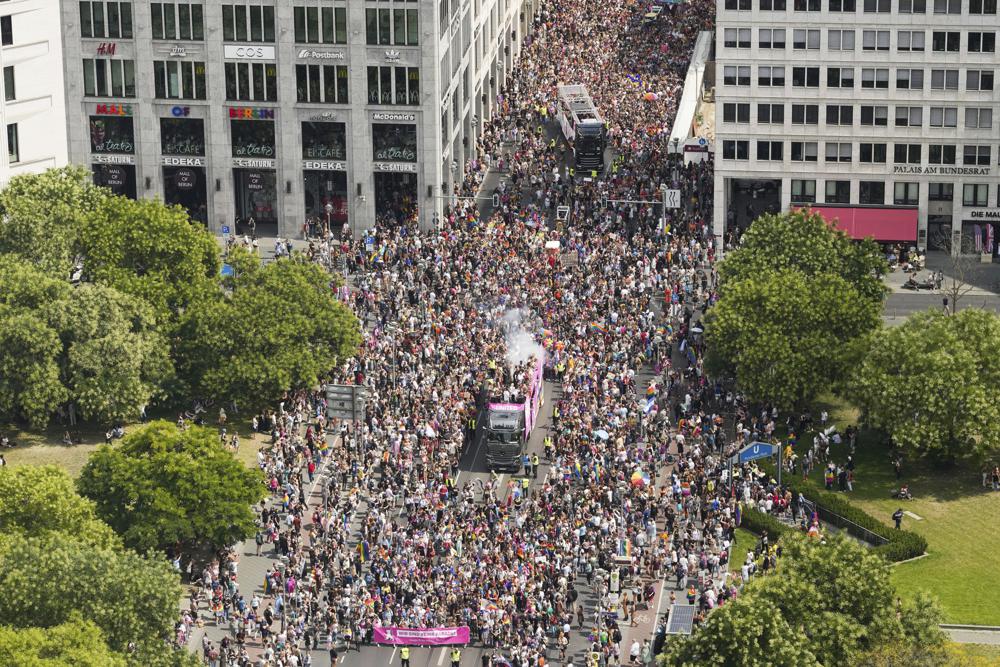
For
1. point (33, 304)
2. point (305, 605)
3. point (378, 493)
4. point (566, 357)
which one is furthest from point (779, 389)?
point (33, 304)

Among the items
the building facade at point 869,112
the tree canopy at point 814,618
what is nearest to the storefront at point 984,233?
the building facade at point 869,112

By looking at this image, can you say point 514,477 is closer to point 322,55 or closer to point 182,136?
point 322,55

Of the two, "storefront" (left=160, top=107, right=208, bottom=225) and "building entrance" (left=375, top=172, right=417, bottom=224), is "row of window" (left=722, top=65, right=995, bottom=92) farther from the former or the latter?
"storefront" (left=160, top=107, right=208, bottom=225)

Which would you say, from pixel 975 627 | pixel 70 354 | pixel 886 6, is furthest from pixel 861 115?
pixel 70 354

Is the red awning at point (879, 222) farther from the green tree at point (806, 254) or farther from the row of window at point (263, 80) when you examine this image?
the row of window at point (263, 80)

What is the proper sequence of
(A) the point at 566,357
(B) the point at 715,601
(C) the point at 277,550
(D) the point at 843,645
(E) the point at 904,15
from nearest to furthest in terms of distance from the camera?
(D) the point at 843,645, (B) the point at 715,601, (C) the point at 277,550, (A) the point at 566,357, (E) the point at 904,15

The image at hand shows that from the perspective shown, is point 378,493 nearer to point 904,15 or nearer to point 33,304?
point 33,304
